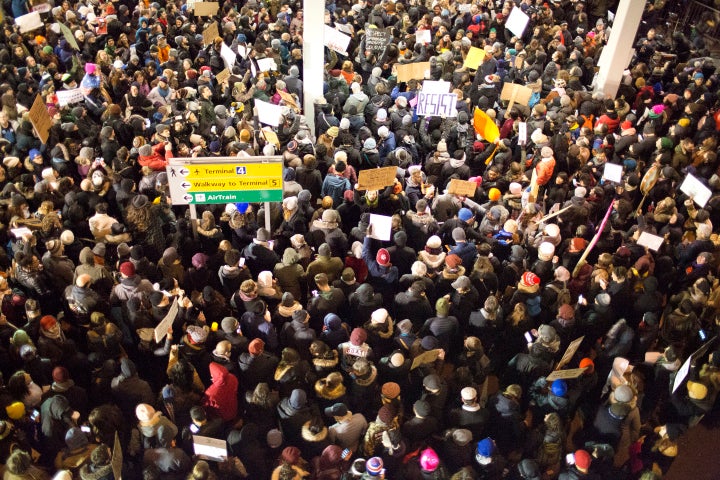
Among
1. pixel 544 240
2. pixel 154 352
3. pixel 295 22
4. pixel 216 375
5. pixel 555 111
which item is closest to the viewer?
pixel 216 375

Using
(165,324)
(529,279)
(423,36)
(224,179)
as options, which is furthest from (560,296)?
(423,36)

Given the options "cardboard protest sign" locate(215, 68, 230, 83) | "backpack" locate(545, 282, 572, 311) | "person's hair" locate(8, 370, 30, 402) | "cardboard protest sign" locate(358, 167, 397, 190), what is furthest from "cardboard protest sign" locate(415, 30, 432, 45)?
"person's hair" locate(8, 370, 30, 402)

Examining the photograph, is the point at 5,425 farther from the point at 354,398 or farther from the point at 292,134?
the point at 292,134

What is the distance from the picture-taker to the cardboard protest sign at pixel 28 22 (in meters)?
12.9

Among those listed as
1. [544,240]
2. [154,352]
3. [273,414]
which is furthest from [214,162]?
[544,240]

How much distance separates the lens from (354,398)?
21.4ft

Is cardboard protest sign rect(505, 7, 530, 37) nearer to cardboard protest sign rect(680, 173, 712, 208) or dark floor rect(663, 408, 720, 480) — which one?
cardboard protest sign rect(680, 173, 712, 208)

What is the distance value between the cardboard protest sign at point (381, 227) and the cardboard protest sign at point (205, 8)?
9.41 meters

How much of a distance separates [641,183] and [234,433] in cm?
807

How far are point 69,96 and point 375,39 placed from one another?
21.7ft

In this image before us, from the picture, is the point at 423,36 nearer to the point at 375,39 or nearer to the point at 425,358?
the point at 375,39

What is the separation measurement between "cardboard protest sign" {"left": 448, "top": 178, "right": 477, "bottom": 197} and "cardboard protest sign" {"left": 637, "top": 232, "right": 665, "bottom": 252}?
7.75 ft

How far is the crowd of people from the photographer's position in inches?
237

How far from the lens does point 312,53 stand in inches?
451
